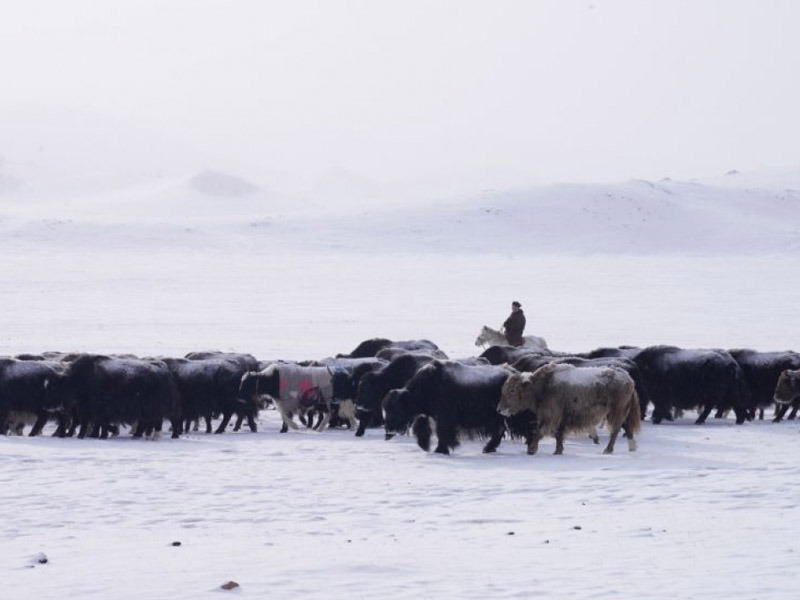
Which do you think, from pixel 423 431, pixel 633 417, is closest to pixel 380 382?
pixel 423 431

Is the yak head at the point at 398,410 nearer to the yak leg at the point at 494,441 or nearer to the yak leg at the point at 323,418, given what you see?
the yak leg at the point at 494,441

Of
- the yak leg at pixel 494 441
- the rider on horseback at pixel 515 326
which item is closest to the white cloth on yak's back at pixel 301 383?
the yak leg at pixel 494 441

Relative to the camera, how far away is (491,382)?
51.2 feet

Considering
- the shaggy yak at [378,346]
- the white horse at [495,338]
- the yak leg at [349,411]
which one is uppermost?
the white horse at [495,338]

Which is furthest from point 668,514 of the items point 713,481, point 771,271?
point 771,271

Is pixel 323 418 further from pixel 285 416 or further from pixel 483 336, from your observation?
pixel 483 336

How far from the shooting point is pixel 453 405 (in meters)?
15.4

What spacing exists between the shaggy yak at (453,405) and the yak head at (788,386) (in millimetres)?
4349

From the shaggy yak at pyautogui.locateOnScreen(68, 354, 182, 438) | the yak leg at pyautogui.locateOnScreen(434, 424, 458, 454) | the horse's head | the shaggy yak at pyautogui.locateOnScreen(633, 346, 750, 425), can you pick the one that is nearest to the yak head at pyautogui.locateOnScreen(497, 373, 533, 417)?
the yak leg at pyautogui.locateOnScreen(434, 424, 458, 454)

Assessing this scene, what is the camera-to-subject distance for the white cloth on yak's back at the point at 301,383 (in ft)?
60.0

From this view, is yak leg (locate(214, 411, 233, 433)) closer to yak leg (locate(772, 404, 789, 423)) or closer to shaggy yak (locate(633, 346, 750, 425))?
shaggy yak (locate(633, 346, 750, 425))

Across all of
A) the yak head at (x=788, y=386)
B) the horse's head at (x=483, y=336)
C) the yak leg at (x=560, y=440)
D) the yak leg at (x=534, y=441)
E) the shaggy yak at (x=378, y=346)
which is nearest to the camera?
the yak leg at (x=560, y=440)

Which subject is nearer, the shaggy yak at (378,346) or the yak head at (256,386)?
the yak head at (256,386)

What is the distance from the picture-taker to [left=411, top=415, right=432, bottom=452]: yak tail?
15.4m
